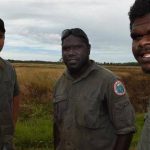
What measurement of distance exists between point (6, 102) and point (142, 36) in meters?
2.83

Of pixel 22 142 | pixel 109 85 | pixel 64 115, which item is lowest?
pixel 22 142

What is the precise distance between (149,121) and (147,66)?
27cm

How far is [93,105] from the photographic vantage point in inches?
165

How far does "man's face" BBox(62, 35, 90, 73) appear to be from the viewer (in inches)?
167

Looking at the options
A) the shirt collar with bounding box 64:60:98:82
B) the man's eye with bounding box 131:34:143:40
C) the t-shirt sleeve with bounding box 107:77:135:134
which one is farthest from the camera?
the shirt collar with bounding box 64:60:98:82

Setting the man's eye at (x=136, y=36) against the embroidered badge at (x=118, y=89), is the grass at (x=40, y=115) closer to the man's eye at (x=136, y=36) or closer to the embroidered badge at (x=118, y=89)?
the embroidered badge at (x=118, y=89)

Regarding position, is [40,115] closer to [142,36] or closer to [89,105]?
[89,105]

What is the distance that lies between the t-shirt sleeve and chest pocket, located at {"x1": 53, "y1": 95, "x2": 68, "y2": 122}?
1.42ft

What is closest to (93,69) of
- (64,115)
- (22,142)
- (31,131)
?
(64,115)

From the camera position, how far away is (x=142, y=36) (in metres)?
2.35

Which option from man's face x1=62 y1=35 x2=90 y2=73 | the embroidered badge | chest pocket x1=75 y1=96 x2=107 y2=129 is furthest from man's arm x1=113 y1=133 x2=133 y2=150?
man's face x1=62 y1=35 x2=90 y2=73

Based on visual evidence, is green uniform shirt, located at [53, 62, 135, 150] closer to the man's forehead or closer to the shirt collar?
the shirt collar

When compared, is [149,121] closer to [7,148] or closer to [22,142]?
[7,148]

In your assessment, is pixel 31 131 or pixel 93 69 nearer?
pixel 93 69
